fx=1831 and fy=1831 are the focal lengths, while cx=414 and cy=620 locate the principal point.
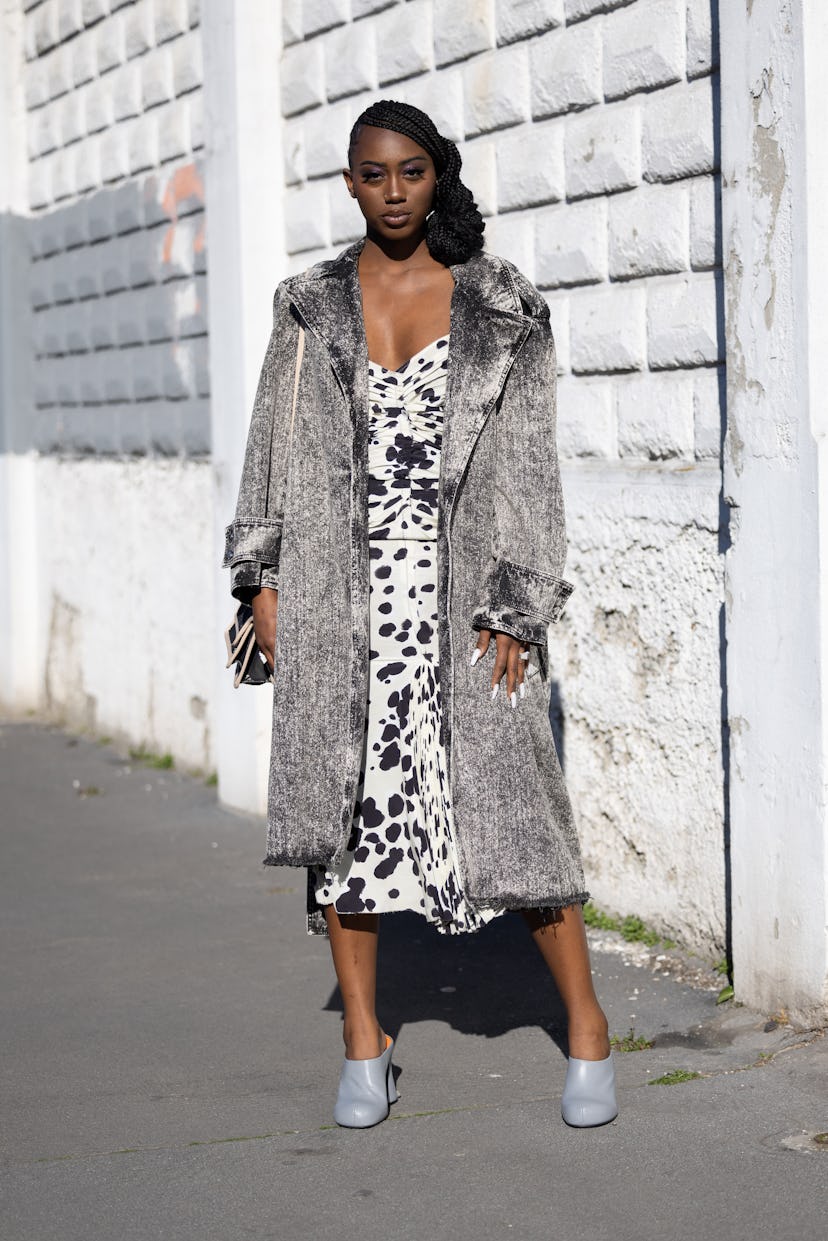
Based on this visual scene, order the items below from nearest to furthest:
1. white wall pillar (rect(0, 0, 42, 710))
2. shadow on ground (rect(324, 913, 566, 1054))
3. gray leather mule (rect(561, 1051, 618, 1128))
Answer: gray leather mule (rect(561, 1051, 618, 1128))
shadow on ground (rect(324, 913, 566, 1054))
white wall pillar (rect(0, 0, 42, 710))

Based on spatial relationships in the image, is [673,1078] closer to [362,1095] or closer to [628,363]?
[362,1095]

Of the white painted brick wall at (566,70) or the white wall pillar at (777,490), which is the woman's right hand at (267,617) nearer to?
the white wall pillar at (777,490)

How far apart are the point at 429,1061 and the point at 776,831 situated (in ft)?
3.26

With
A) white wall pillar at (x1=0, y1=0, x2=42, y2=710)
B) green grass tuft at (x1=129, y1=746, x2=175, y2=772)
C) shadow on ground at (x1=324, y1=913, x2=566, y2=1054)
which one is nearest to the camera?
shadow on ground at (x1=324, y1=913, x2=566, y2=1054)

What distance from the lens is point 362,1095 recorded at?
3.91 m

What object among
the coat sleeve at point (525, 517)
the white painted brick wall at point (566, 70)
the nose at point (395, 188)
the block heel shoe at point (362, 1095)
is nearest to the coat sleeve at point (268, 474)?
the nose at point (395, 188)

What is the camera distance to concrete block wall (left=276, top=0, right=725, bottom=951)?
4895mm

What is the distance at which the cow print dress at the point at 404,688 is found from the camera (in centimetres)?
378

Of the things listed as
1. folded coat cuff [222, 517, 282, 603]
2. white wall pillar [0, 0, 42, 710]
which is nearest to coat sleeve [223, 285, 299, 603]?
folded coat cuff [222, 517, 282, 603]

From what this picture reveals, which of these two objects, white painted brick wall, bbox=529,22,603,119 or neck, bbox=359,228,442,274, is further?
white painted brick wall, bbox=529,22,603,119

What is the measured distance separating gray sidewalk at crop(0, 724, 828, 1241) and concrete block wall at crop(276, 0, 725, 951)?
448 millimetres

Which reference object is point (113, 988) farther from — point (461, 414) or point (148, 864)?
point (461, 414)

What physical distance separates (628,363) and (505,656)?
1733 millimetres

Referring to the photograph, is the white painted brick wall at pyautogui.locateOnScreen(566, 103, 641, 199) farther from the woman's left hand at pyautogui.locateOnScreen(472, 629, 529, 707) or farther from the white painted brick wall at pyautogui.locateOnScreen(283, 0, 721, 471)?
the woman's left hand at pyautogui.locateOnScreen(472, 629, 529, 707)
